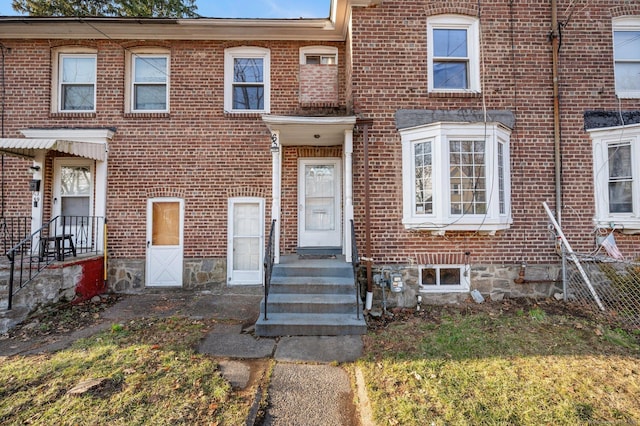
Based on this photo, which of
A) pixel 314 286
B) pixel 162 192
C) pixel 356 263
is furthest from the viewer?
pixel 162 192

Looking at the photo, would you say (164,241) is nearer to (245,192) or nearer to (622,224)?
(245,192)

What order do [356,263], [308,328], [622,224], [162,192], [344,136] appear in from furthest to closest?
1. [162,192]
2. [344,136]
3. [622,224]
4. [356,263]
5. [308,328]

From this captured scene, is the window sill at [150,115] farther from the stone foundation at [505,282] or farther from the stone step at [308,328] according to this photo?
the stone foundation at [505,282]

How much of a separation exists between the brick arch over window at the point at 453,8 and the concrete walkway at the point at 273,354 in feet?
20.8

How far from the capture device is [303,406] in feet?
9.95

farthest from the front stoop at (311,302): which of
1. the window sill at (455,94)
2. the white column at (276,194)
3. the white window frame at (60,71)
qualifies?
the white window frame at (60,71)

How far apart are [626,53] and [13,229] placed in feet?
45.7

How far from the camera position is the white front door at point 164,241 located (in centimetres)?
705

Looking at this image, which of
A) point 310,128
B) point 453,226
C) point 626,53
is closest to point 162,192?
point 310,128

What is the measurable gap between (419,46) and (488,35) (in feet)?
4.71

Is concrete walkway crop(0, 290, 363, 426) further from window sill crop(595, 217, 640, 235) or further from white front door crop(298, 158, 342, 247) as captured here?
window sill crop(595, 217, 640, 235)

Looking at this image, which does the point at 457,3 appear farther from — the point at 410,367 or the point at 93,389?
the point at 93,389

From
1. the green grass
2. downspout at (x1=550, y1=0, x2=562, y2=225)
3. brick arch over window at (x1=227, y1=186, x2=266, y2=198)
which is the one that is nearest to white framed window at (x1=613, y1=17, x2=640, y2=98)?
downspout at (x1=550, y1=0, x2=562, y2=225)

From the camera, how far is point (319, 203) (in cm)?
715
